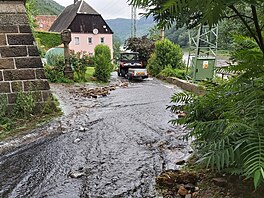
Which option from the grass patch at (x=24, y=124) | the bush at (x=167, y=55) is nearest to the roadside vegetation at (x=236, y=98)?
the grass patch at (x=24, y=124)

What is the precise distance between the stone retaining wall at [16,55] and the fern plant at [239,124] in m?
3.29

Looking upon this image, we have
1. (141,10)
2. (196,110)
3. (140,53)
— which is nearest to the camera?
(141,10)

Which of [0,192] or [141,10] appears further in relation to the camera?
[0,192]

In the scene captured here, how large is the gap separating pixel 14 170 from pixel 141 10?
2.21 metres

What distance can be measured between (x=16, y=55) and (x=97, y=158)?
2.42 m

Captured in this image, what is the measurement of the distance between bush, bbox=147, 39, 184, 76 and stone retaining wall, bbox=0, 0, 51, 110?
9.01m

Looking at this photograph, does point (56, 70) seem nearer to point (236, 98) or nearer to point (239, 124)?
point (236, 98)

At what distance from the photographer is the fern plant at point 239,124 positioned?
3.40 ft

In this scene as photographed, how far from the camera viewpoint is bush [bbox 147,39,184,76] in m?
12.6

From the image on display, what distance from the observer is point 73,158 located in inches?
115

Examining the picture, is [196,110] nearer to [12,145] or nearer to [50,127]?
[12,145]

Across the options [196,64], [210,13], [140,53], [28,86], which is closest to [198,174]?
[210,13]

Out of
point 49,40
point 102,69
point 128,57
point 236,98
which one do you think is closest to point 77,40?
point 49,40

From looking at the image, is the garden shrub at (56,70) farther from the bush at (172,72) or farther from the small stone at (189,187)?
the small stone at (189,187)
